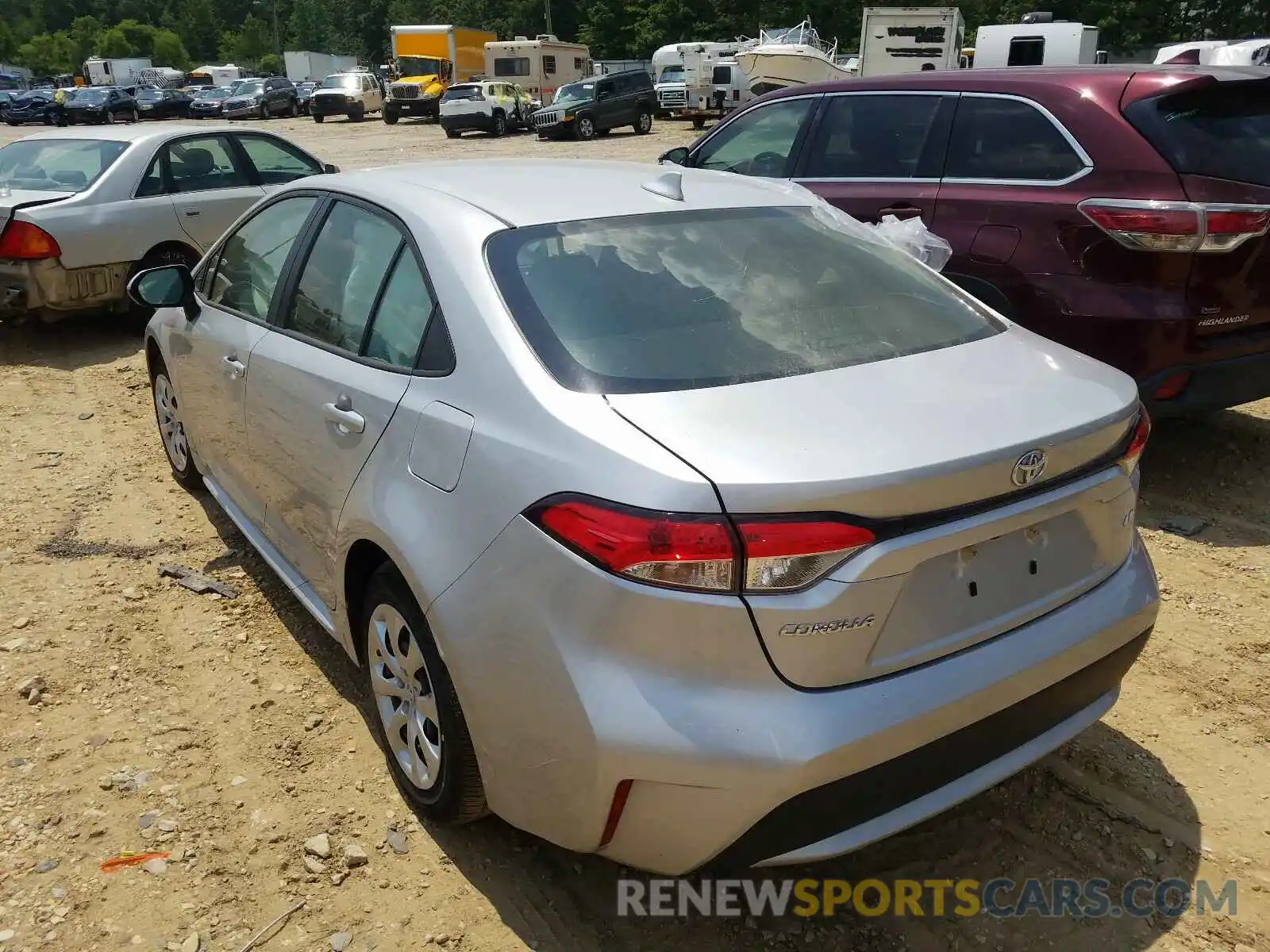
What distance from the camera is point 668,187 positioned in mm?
2980

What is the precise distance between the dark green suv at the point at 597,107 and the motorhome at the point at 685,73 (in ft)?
4.98

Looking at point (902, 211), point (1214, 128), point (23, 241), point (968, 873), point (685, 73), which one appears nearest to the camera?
point (968, 873)

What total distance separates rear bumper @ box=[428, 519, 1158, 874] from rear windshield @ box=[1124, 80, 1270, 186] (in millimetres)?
2893

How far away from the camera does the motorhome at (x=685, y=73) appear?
30.9 metres

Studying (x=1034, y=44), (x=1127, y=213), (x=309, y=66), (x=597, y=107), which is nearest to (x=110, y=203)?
(x=1127, y=213)


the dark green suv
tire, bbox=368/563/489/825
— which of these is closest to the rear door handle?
tire, bbox=368/563/489/825

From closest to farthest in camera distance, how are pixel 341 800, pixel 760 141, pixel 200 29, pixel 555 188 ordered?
1. pixel 341 800
2. pixel 555 188
3. pixel 760 141
4. pixel 200 29

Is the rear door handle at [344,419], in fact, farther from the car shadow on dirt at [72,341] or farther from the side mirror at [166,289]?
the car shadow on dirt at [72,341]

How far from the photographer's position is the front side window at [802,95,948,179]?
5.20 meters

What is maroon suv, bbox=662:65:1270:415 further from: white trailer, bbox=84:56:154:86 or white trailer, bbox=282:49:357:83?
white trailer, bbox=84:56:154:86

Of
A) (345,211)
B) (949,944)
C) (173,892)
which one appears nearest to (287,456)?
(345,211)

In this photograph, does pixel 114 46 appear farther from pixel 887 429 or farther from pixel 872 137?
pixel 887 429

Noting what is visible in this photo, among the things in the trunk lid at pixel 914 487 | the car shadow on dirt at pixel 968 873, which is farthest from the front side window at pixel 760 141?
the car shadow on dirt at pixel 968 873

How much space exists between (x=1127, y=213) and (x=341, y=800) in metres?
3.72
